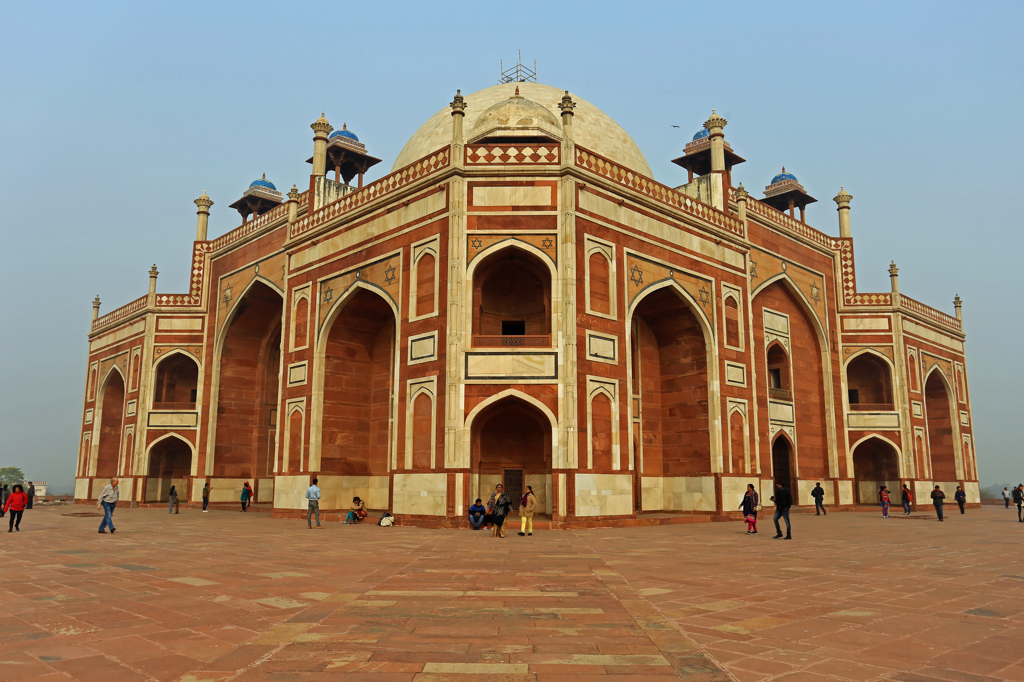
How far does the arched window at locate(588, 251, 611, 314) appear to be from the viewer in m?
18.0

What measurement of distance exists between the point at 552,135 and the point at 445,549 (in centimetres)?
1496

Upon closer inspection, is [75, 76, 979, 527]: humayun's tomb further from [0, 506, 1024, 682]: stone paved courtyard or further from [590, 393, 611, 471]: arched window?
[0, 506, 1024, 682]: stone paved courtyard

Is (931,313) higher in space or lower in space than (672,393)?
higher

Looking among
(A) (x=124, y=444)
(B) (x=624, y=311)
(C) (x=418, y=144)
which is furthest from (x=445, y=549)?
(A) (x=124, y=444)

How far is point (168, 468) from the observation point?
30438mm

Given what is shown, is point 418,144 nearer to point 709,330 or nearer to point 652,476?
point 709,330

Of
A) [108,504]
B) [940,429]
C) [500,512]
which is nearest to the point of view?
[500,512]

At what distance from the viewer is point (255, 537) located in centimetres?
1388

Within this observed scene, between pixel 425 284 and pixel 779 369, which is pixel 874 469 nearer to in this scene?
pixel 779 369

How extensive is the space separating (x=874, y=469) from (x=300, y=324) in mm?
23192

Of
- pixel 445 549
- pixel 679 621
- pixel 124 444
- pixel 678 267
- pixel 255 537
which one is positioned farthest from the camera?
pixel 124 444

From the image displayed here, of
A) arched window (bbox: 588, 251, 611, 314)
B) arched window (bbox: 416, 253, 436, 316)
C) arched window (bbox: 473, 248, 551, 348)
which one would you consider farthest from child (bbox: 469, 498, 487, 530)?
arched window (bbox: 588, 251, 611, 314)

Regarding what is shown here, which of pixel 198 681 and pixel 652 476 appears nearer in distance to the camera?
pixel 198 681

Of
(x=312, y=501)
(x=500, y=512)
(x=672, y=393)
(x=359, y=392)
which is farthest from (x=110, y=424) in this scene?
(x=500, y=512)
